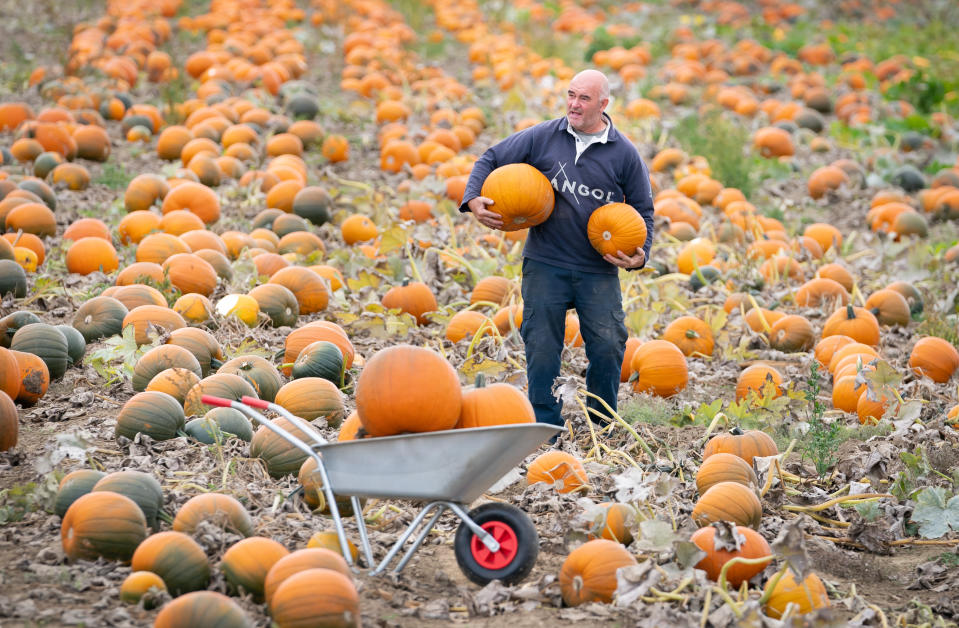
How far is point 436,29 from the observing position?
62.0ft

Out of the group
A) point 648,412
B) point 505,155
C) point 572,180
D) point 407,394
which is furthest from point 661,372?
point 407,394

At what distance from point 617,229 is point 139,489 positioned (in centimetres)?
277

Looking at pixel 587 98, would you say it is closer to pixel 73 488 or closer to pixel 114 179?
pixel 73 488

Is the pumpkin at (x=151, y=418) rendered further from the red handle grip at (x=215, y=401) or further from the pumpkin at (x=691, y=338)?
the pumpkin at (x=691, y=338)

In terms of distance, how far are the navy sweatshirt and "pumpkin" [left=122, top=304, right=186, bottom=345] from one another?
6.38ft

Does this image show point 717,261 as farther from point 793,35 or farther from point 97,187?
point 793,35

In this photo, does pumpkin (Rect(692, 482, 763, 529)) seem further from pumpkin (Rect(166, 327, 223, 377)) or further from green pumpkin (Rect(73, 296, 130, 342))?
green pumpkin (Rect(73, 296, 130, 342))

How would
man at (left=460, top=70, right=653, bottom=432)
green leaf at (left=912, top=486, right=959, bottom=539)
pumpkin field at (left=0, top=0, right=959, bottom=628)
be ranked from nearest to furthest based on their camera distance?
pumpkin field at (left=0, top=0, right=959, bottom=628)
green leaf at (left=912, top=486, right=959, bottom=539)
man at (left=460, top=70, right=653, bottom=432)

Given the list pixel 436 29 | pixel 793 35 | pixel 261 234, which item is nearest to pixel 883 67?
pixel 793 35

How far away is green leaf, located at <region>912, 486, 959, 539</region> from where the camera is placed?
15.9 feet

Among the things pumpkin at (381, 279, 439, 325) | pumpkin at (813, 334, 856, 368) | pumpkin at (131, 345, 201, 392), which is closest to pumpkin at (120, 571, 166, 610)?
pumpkin at (131, 345, 201, 392)

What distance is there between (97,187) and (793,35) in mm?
13599

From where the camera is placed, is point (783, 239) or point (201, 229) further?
point (783, 239)

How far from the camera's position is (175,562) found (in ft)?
12.5
